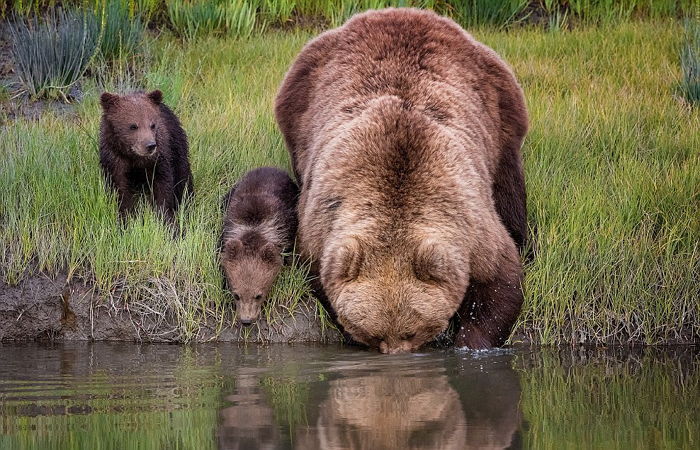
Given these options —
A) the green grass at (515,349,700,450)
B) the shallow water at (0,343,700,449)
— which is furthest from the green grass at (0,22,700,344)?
the green grass at (515,349,700,450)

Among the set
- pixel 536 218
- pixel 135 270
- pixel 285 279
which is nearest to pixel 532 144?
pixel 536 218

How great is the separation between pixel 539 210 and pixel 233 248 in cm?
227

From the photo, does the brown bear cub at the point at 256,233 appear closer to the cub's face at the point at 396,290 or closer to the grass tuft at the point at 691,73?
the cub's face at the point at 396,290

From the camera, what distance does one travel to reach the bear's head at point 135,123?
8312 millimetres

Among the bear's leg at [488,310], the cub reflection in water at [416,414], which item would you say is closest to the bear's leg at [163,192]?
the bear's leg at [488,310]

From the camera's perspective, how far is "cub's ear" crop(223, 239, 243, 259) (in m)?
7.92

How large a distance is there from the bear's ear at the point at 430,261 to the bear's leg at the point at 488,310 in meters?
0.62

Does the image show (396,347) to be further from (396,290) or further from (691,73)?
(691,73)

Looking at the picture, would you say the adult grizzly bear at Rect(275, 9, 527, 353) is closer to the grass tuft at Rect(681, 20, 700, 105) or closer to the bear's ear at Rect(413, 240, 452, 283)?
the bear's ear at Rect(413, 240, 452, 283)

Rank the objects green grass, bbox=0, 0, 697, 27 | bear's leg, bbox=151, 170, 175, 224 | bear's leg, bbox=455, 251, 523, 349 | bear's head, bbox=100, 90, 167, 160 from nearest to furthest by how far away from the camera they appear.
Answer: bear's leg, bbox=455, 251, 523, 349, bear's head, bbox=100, 90, 167, 160, bear's leg, bbox=151, 170, 175, 224, green grass, bbox=0, 0, 697, 27

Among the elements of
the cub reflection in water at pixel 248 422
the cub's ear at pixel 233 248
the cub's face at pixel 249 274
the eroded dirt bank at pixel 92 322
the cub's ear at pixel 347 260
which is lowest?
the eroded dirt bank at pixel 92 322

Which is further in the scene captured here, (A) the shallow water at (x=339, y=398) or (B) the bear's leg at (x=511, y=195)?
(B) the bear's leg at (x=511, y=195)

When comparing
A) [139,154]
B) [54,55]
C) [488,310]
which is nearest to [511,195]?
[488,310]

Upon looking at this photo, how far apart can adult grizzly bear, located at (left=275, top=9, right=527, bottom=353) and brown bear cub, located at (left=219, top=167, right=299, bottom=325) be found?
0.21 metres
